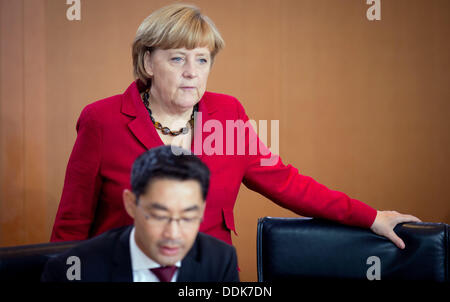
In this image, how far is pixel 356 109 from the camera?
3371 mm

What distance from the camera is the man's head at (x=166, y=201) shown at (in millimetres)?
819

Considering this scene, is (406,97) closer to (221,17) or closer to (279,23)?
(279,23)

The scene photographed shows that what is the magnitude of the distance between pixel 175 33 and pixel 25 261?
2.04 ft

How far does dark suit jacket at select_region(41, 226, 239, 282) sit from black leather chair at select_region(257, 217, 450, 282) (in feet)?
1.76

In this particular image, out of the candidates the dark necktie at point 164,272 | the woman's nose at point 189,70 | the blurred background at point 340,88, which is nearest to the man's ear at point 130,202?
the dark necktie at point 164,272

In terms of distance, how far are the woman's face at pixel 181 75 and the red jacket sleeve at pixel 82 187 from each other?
0.23 m

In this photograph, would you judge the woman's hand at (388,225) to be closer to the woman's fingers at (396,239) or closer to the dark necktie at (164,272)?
the woman's fingers at (396,239)

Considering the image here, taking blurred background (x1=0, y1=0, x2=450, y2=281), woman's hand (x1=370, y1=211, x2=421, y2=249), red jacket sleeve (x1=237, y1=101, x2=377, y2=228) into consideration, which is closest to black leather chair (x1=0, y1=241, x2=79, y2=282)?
red jacket sleeve (x1=237, y1=101, x2=377, y2=228)

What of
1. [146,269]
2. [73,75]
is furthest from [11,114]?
[146,269]

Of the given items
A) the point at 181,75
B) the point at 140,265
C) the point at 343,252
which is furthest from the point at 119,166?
the point at 343,252

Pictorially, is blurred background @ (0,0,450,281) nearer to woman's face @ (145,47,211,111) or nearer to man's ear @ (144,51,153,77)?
man's ear @ (144,51,153,77)

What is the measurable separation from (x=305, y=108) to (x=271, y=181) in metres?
1.87

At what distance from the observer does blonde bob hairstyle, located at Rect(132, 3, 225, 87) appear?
1.17 metres

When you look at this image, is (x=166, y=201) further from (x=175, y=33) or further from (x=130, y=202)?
(x=175, y=33)
